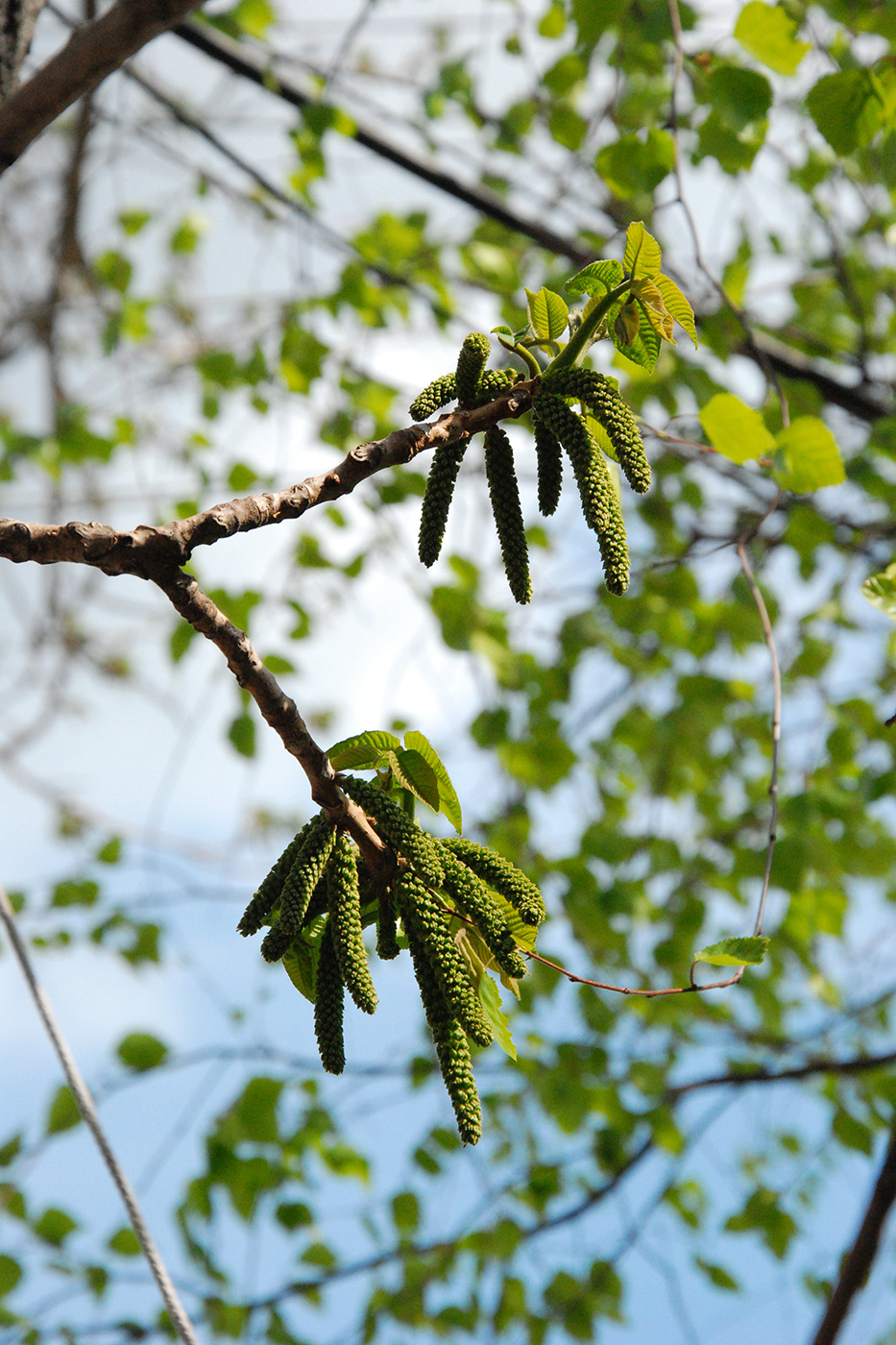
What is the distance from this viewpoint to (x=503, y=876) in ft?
3.41

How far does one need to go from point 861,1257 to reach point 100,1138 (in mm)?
1268

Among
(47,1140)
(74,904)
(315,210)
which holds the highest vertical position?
(315,210)

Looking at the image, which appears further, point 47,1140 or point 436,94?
point 436,94

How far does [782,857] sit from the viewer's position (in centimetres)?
266

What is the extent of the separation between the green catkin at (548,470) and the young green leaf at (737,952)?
504mm

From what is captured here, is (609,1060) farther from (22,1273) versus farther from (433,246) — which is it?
(433,246)

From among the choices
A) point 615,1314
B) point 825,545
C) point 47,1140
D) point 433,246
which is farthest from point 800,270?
point 47,1140

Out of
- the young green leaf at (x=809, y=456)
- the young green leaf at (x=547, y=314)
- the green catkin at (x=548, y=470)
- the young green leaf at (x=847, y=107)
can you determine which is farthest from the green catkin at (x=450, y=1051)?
the young green leaf at (x=847, y=107)

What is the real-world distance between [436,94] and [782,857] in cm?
254


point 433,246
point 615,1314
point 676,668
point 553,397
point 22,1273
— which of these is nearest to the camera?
point 553,397

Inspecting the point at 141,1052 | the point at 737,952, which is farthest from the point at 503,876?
the point at 141,1052

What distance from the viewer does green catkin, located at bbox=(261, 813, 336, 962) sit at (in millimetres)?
914

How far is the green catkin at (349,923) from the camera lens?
3.02ft

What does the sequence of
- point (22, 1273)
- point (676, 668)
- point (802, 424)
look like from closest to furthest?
point (802, 424) < point (22, 1273) < point (676, 668)
